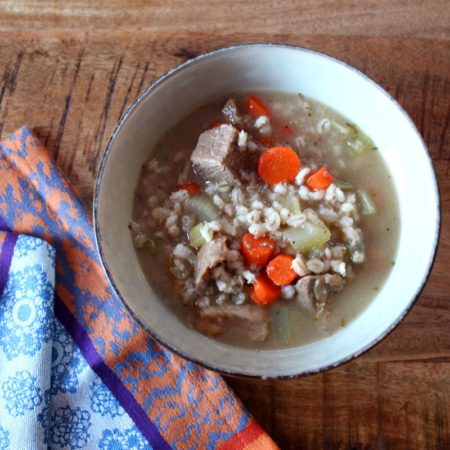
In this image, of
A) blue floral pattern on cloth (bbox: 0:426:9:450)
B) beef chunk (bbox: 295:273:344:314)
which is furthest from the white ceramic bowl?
blue floral pattern on cloth (bbox: 0:426:9:450)

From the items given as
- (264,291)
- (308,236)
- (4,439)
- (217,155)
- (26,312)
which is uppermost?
(217,155)

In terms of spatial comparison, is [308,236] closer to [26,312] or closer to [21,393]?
[26,312]

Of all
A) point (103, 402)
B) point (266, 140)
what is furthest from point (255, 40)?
point (103, 402)

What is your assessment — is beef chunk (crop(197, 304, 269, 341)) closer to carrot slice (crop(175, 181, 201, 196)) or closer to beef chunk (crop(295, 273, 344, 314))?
beef chunk (crop(295, 273, 344, 314))

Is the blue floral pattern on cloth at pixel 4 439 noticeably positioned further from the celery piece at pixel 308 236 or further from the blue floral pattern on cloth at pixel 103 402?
Result: the celery piece at pixel 308 236

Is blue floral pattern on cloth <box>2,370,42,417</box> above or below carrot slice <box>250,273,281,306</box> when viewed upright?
below
